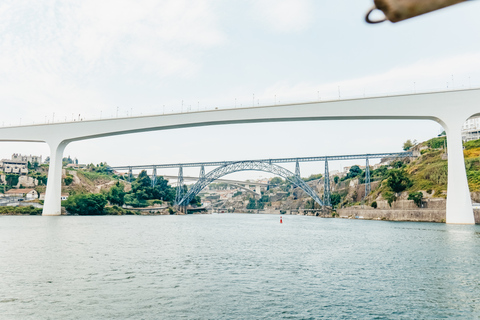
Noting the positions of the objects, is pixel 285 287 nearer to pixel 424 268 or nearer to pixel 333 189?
pixel 424 268

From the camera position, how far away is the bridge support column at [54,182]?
3959 cm

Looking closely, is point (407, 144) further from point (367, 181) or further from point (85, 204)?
point (85, 204)

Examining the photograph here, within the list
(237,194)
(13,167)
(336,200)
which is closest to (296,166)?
(336,200)

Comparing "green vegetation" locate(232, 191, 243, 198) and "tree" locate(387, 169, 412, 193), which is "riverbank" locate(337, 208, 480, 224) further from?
"green vegetation" locate(232, 191, 243, 198)

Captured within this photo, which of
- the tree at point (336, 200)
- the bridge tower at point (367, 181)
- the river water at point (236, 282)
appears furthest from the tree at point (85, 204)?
the tree at point (336, 200)

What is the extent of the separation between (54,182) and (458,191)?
36.6 meters

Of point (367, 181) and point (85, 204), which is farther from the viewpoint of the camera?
point (367, 181)

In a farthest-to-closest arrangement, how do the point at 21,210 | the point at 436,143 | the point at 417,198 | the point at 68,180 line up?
the point at 68,180 < the point at 436,143 < the point at 21,210 < the point at 417,198

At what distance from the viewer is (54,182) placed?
39.6m

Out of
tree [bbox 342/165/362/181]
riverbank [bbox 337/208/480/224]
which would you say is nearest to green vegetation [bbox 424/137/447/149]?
riverbank [bbox 337/208/480/224]

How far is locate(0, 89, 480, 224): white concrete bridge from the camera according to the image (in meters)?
27.1

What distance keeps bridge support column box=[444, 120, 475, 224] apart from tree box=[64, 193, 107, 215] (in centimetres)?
4195

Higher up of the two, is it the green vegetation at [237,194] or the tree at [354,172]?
the tree at [354,172]

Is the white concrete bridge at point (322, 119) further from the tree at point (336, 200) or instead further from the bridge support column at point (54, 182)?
the tree at point (336, 200)
